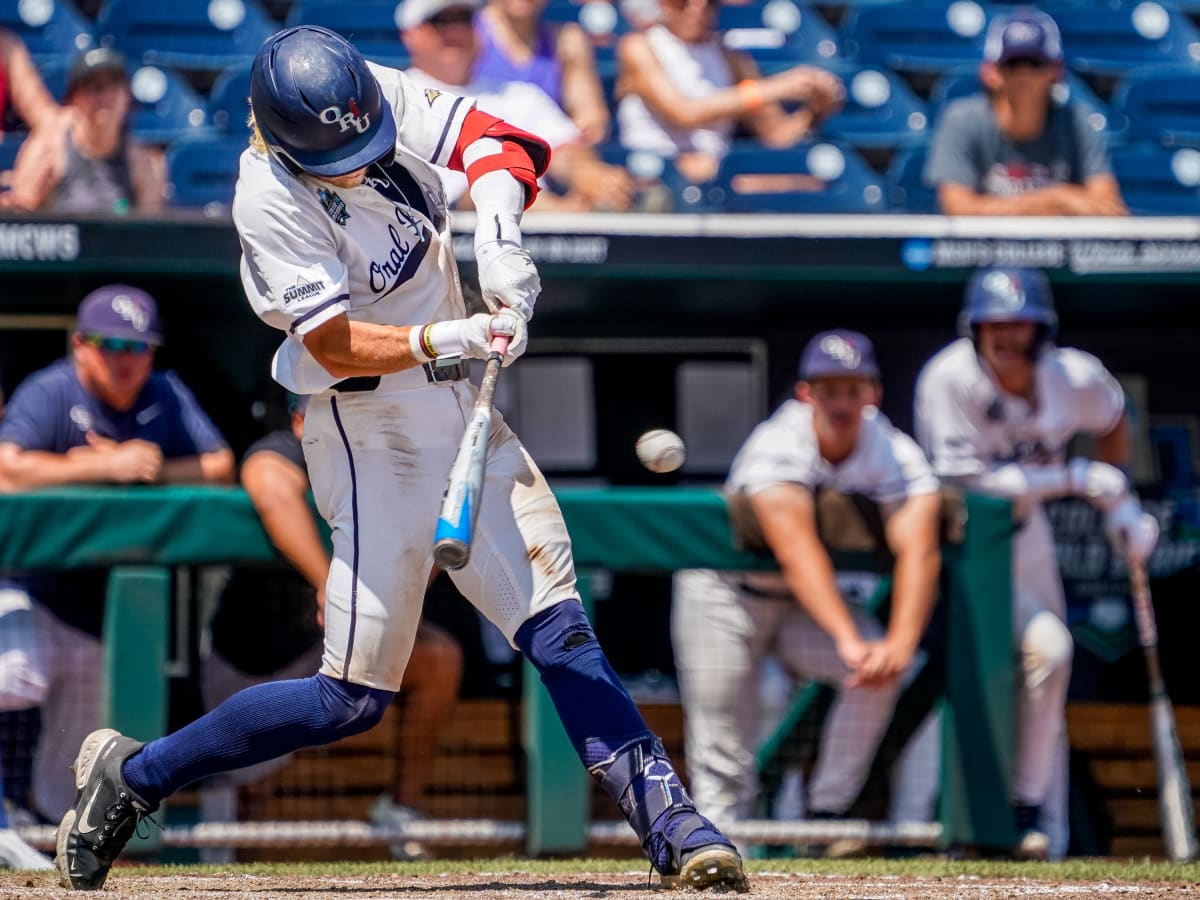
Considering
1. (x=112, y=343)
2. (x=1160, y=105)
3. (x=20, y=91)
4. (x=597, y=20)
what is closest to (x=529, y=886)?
(x=112, y=343)

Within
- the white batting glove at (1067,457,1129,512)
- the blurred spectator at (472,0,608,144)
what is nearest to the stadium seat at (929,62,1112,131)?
the blurred spectator at (472,0,608,144)

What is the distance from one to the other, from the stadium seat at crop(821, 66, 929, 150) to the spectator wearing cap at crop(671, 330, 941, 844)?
2.58m

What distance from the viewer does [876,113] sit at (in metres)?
7.09

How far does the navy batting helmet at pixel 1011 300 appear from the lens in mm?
5285

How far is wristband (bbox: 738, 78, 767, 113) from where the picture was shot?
6535 mm

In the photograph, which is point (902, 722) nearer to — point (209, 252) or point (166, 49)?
point (209, 252)

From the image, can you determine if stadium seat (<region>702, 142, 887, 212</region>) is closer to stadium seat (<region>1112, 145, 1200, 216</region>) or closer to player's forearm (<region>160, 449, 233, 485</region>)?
stadium seat (<region>1112, 145, 1200, 216</region>)

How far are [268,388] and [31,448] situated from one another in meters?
1.38

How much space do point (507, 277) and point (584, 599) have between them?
4.99 feet

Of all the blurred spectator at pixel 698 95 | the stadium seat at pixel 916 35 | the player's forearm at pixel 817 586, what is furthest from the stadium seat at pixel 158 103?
the player's forearm at pixel 817 586

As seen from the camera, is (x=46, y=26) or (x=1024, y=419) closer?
(x=1024, y=419)

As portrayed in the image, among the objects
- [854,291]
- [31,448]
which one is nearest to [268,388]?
[31,448]

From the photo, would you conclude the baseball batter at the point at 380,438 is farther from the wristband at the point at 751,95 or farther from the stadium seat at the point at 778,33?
the stadium seat at the point at 778,33

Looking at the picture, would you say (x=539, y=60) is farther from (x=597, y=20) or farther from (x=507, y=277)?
(x=507, y=277)
